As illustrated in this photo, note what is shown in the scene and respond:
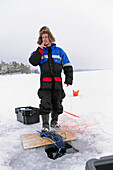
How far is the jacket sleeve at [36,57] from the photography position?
2.31m

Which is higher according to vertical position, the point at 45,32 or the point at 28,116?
the point at 45,32

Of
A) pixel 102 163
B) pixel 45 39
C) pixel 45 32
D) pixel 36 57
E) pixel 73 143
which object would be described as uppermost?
pixel 45 32

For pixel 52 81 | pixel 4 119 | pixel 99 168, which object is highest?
pixel 52 81

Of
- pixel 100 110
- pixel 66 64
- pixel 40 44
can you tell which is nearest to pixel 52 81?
pixel 66 64

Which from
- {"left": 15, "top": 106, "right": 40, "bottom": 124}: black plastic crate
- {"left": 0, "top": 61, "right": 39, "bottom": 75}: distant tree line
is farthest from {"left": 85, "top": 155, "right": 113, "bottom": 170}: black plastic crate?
{"left": 0, "top": 61, "right": 39, "bottom": 75}: distant tree line

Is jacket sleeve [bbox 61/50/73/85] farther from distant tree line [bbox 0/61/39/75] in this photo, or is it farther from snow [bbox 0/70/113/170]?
distant tree line [bbox 0/61/39/75]

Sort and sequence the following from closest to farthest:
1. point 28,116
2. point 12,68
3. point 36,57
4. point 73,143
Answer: point 73,143 < point 36,57 < point 28,116 < point 12,68

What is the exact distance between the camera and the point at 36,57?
7.62 ft

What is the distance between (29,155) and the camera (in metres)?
1.81

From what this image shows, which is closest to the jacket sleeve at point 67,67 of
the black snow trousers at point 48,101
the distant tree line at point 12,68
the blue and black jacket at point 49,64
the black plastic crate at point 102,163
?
the blue and black jacket at point 49,64

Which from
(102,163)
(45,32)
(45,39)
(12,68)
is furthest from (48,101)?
(12,68)

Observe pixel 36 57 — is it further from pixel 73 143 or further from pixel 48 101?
pixel 73 143

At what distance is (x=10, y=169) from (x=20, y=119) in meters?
1.46

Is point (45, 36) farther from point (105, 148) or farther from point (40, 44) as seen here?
point (105, 148)
